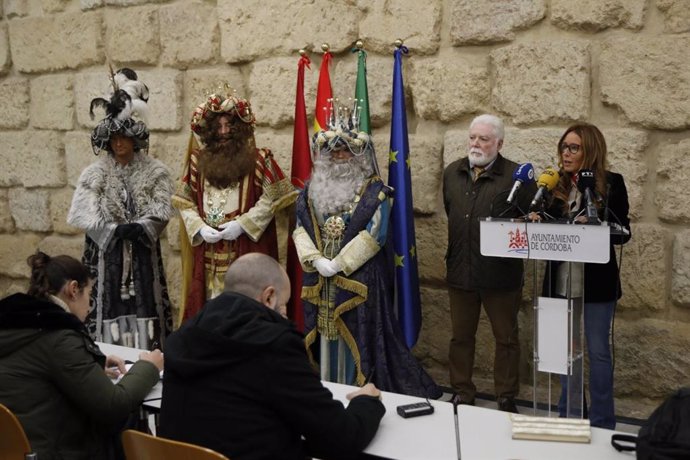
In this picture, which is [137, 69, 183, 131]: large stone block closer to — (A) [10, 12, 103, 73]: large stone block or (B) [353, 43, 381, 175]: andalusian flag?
(A) [10, 12, 103, 73]: large stone block

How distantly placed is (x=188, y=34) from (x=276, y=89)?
0.80 metres

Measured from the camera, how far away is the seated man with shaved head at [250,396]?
206 centimetres

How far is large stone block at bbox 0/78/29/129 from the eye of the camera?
20.3 ft

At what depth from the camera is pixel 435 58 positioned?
4.53 metres

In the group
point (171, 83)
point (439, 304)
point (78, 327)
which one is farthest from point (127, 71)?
point (78, 327)

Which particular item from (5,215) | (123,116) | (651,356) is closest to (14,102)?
(5,215)

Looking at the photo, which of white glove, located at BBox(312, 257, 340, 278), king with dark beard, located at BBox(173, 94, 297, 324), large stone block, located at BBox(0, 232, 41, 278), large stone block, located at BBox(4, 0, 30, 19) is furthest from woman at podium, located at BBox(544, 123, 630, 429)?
large stone block, located at BBox(4, 0, 30, 19)

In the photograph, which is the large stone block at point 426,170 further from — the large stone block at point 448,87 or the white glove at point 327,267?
the white glove at point 327,267

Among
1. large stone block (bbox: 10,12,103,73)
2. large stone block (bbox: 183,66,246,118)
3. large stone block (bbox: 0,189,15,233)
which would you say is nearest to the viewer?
large stone block (bbox: 183,66,246,118)

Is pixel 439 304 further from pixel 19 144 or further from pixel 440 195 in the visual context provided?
pixel 19 144

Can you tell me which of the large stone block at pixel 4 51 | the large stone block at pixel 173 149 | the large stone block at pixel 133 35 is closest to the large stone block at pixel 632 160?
the large stone block at pixel 173 149

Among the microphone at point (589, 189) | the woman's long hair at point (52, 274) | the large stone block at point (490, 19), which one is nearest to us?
the woman's long hair at point (52, 274)

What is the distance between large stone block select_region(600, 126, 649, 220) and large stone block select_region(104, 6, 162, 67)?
3.12 meters

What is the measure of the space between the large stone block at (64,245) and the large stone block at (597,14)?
12.5ft
